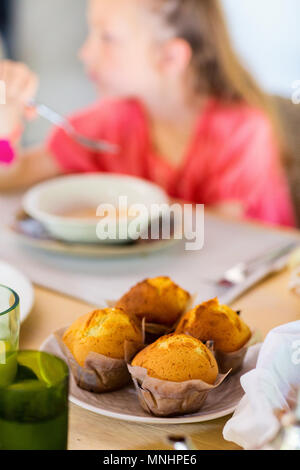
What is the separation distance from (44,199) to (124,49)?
0.82 m

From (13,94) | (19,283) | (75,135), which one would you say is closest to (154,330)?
(19,283)

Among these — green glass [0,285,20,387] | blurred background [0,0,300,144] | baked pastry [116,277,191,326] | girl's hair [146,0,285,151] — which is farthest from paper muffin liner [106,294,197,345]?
blurred background [0,0,300,144]

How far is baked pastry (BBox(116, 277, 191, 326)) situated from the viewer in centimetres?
62

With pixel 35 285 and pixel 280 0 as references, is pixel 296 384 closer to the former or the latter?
pixel 35 285

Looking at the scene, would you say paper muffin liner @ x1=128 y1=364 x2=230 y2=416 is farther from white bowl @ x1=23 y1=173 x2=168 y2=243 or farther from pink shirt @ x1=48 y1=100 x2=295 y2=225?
pink shirt @ x1=48 y1=100 x2=295 y2=225

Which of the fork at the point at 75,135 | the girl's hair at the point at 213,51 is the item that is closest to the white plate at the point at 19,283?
the fork at the point at 75,135

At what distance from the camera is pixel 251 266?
3.09 feet

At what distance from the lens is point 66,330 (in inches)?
23.6

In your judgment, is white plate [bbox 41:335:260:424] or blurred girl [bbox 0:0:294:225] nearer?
white plate [bbox 41:335:260:424]

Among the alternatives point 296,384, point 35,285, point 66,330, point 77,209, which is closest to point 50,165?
point 77,209

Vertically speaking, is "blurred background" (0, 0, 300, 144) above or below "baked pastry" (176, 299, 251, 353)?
above

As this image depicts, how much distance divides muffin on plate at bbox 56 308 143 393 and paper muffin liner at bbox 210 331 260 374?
0.08 meters

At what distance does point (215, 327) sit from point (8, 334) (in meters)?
0.20
